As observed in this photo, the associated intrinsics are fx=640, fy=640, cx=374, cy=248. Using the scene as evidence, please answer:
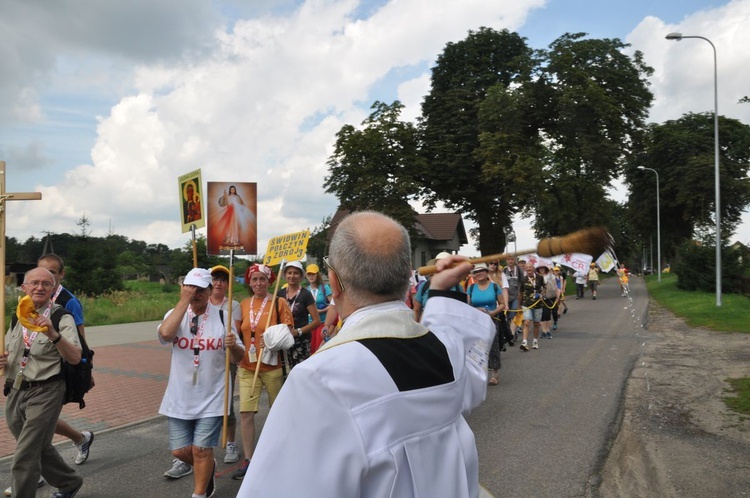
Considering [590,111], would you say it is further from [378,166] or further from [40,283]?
[40,283]

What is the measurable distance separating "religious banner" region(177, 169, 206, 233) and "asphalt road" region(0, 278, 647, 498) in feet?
7.17

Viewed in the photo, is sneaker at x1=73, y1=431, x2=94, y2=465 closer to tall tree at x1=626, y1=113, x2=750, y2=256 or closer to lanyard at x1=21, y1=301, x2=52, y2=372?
lanyard at x1=21, y1=301, x2=52, y2=372

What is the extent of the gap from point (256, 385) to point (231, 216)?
1.75 m

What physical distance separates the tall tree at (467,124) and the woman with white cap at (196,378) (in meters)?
26.2

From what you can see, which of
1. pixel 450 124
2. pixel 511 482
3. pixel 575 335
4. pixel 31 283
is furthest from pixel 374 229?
pixel 450 124

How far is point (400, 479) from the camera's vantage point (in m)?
1.43

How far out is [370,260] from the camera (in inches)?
66.6

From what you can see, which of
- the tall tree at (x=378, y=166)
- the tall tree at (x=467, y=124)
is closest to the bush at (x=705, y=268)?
the tall tree at (x=467, y=124)

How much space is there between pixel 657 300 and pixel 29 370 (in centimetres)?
2765

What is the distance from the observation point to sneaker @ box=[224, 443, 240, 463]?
227 inches

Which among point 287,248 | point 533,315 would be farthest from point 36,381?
point 533,315

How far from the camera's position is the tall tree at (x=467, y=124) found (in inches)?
1244

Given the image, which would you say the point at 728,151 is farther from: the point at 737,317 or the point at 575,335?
the point at 575,335

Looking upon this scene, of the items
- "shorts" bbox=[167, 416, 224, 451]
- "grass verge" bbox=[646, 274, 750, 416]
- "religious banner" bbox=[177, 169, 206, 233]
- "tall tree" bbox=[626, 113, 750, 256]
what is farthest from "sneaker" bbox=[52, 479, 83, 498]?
"tall tree" bbox=[626, 113, 750, 256]
